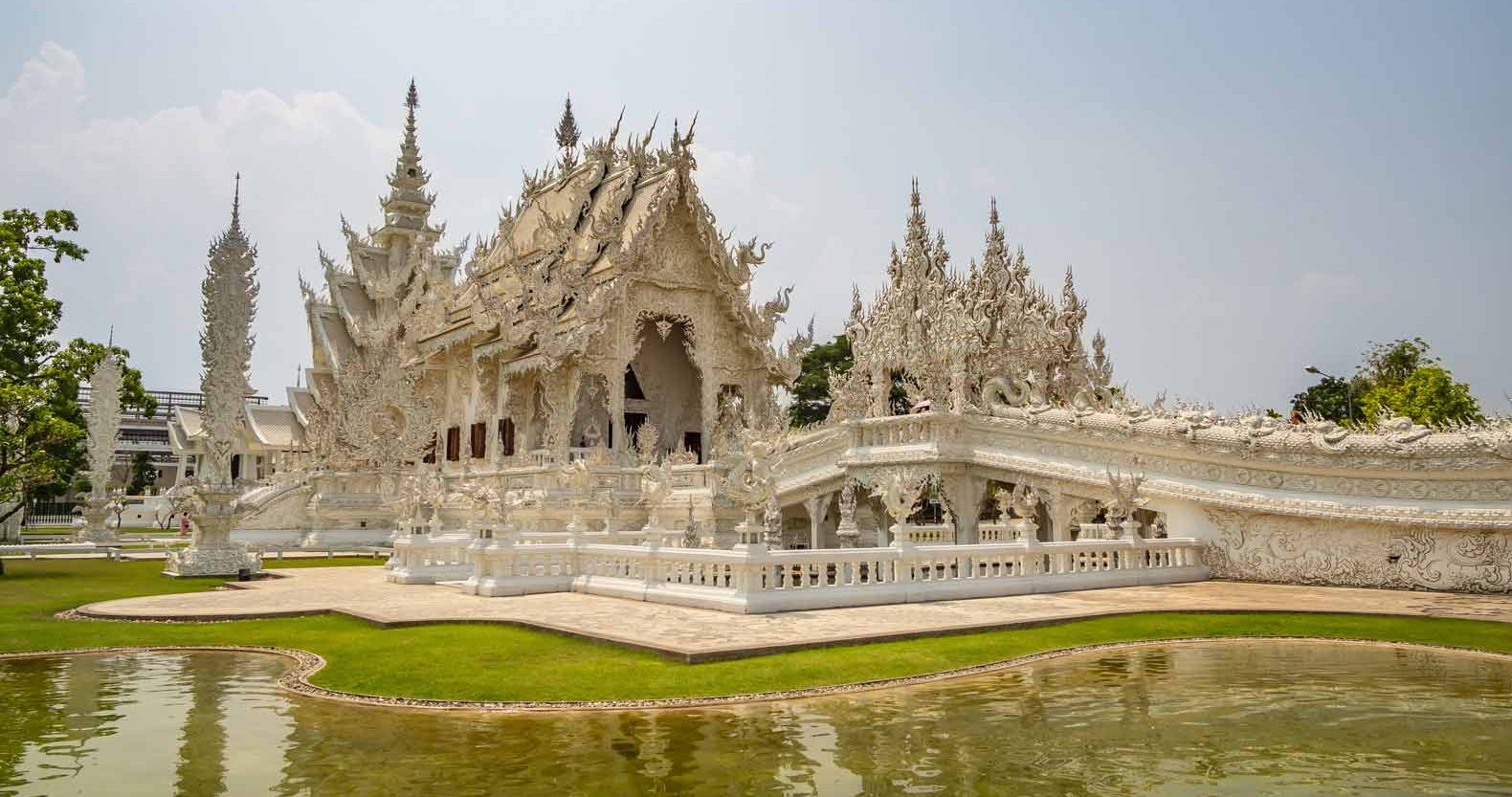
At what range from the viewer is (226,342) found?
55.1ft

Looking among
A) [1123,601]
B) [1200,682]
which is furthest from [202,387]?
[1200,682]

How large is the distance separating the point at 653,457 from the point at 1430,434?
14786 mm

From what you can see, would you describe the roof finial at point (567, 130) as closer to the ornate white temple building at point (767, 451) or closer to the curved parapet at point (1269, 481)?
the ornate white temple building at point (767, 451)

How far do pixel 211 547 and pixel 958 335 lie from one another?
12.3 metres

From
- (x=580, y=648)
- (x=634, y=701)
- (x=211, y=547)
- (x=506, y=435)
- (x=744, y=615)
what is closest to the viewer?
(x=634, y=701)

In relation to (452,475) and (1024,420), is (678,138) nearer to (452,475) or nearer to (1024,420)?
(452,475)

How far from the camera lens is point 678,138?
82.5 feet

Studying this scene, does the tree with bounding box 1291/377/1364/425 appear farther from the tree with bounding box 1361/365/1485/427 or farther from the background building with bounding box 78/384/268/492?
the background building with bounding box 78/384/268/492

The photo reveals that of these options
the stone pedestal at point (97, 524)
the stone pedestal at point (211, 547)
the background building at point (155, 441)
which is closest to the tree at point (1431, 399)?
the stone pedestal at point (211, 547)

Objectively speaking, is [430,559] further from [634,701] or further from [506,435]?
[506,435]

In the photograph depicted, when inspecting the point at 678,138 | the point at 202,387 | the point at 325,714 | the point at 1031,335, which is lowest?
the point at 325,714

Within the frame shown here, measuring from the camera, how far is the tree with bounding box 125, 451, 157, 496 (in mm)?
57781

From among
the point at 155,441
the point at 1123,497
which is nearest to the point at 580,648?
the point at 1123,497

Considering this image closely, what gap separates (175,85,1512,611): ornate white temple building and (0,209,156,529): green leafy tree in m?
5.82
